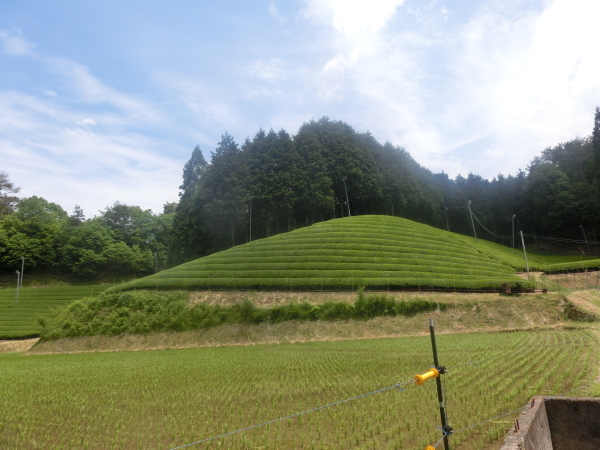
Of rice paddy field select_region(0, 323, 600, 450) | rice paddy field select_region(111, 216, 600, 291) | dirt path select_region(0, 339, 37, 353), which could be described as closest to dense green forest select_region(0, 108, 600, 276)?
rice paddy field select_region(111, 216, 600, 291)

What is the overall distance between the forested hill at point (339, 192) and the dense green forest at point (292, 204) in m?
0.21

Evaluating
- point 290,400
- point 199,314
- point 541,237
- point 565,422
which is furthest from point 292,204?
point 541,237

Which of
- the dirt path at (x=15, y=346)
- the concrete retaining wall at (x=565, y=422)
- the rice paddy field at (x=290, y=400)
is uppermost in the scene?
the concrete retaining wall at (x=565, y=422)

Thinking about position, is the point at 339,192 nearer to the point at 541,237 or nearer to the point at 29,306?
the point at 541,237

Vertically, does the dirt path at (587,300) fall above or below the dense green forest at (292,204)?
below

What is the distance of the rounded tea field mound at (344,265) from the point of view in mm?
36562

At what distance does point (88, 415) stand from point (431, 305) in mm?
27716

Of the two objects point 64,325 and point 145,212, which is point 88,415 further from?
point 145,212

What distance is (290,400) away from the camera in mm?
10867

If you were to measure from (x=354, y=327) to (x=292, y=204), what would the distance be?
3101 centimetres

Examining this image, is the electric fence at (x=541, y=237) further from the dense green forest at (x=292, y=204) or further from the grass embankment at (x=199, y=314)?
the grass embankment at (x=199, y=314)

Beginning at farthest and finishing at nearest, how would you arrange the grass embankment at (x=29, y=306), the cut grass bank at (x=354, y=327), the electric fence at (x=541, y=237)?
the electric fence at (x=541, y=237) → the grass embankment at (x=29, y=306) → the cut grass bank at (x=354, y=327)

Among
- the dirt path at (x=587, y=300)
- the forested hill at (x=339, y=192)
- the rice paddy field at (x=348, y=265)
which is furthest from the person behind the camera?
the forested hill at (x=339, y=192)

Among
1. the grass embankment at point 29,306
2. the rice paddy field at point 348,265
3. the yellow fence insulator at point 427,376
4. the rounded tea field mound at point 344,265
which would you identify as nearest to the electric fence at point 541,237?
the rice paddy field at point 348,265
